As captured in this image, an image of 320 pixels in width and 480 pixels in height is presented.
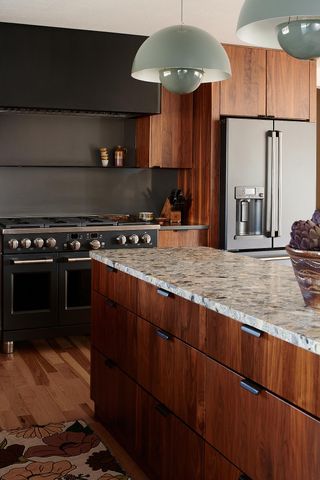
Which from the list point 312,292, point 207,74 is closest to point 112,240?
point 207,74

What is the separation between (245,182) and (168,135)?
0.81 metres

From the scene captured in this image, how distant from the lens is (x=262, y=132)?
18.9ft

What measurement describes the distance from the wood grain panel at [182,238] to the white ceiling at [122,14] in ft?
5.43

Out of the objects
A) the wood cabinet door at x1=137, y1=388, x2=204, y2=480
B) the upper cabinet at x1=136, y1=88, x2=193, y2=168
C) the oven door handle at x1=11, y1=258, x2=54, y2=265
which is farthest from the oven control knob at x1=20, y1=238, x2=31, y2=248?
the wood cabinet door at x1=137, y1=388, x2=204, y2=480

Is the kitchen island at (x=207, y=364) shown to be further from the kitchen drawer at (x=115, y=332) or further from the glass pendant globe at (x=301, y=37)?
the glass pendant globe at (x=301, y=37)

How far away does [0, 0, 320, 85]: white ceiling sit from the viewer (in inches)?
180

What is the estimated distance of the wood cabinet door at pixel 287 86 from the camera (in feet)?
19.1

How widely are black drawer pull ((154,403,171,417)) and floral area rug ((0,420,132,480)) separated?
1.43 feet

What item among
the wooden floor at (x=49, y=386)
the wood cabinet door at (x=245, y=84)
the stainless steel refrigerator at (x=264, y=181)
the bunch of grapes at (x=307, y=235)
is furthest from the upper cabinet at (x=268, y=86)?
the bunch of grapes at (x=307, y=235)

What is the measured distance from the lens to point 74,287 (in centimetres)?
528

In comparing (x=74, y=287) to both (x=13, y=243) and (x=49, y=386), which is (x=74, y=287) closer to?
(x=13, y=243)

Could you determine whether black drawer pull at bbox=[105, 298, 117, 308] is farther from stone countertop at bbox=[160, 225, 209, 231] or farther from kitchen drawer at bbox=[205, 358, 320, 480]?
stone countertop at bbox=[160, 225, 209, 231]

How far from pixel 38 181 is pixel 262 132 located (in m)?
1.99

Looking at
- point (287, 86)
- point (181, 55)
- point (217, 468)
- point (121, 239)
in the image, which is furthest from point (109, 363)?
point (287, 86)
